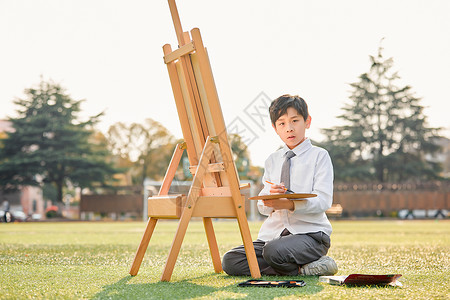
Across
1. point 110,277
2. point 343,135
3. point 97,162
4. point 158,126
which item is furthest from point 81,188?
point 110,277

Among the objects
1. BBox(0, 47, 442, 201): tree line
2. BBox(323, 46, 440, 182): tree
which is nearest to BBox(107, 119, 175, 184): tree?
BBox(0, 47, 442, 201): tree line

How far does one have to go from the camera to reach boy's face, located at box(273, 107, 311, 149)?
3.53 m

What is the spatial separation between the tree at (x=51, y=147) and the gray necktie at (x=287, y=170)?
2765 centimetres

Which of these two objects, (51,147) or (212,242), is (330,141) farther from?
(212,242)

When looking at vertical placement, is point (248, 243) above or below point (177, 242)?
below

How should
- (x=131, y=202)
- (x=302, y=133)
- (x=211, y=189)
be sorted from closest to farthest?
1. (x=211, y=189)
2. (x=302, y=133)
3. (x=131, y=202)

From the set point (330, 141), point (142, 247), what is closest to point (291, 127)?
point (142, 247)

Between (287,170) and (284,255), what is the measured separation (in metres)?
0.60

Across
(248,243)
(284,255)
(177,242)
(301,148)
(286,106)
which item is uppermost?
(286,106)

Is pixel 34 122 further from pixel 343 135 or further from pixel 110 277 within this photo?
pixel 110 277

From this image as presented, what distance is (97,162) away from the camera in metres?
30.4

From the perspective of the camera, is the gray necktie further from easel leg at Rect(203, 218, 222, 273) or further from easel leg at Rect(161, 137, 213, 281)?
easel leg at Rect(161, 137, 213, 281)

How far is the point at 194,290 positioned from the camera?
2727mm

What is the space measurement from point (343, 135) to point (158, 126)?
43.4ft
